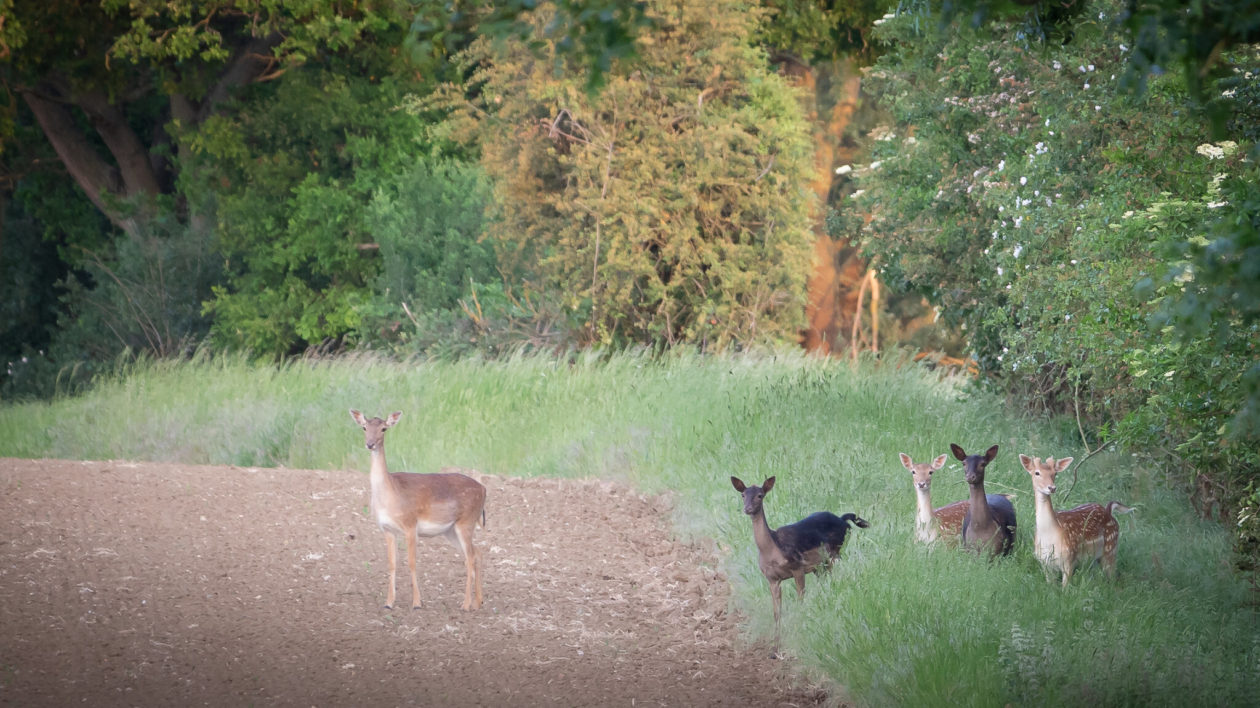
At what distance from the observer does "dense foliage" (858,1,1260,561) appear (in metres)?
5.81

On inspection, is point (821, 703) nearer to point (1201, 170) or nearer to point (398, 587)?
point (398, 587)

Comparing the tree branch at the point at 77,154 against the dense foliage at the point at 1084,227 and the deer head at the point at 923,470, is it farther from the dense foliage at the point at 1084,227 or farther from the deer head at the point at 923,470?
the deer head at the point at 923,470

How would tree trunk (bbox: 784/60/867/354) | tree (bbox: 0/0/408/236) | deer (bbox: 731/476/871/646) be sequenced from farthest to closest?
tree trunk (bbox: 784/60/867/354) → tree (bbox: 0/0/408/236) → deer (bbox: 731/476/871/646)

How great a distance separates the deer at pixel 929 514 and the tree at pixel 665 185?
34.6 feet

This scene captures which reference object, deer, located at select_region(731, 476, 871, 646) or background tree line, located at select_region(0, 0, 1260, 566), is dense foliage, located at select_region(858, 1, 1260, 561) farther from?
deer, located at select_region(731, 476, 871, 646)

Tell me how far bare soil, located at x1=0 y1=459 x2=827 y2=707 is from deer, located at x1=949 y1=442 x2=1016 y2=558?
146 cm

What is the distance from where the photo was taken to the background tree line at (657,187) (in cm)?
648

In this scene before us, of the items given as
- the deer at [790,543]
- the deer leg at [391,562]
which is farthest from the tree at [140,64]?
the deer at [790,543]

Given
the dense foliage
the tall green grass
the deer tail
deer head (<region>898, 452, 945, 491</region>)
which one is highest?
the dense foliage

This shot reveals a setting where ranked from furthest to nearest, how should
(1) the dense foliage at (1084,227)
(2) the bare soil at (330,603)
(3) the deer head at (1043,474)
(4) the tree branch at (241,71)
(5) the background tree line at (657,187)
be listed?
(4) the tree branch at (241,71) → (3) the deer head at (1043,474) → (5) the background tree line at (657,187) → (2) the bare soil at (330,603) → (1) the dense foliage at (1084,227)

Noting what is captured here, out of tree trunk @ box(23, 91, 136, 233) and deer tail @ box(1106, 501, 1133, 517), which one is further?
tree trunk @ box(23, 91, 136, 233)

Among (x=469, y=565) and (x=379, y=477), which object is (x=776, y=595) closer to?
(x=469, y=565)

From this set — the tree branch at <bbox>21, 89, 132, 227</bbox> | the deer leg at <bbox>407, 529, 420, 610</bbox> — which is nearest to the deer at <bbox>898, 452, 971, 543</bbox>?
the deer leg at <bbox>407, 529, 420, 610</bbox>

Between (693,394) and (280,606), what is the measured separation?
6253 mm
